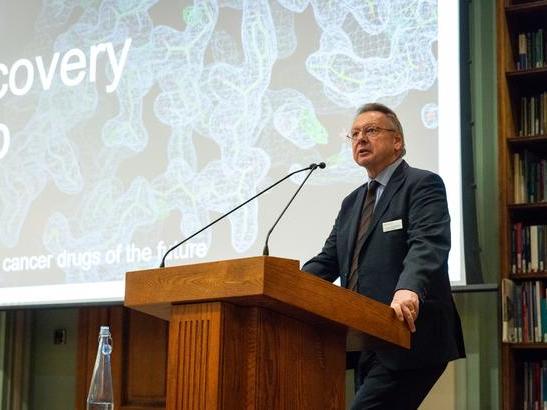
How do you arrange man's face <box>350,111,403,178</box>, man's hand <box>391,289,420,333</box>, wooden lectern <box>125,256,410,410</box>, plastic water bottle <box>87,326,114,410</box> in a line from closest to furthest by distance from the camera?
wooden lectern <box>125,256,410,410</box> < man's hand <box>391,289,420,333</box> < plastic water bottle <box>87,326,114,410</box> < man's face <box>350,111,403,178</box>

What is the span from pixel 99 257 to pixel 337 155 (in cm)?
127

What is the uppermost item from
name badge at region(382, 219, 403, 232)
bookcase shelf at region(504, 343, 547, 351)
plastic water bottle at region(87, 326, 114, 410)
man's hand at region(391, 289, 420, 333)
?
name badge at region(382, 219, 403, 232)

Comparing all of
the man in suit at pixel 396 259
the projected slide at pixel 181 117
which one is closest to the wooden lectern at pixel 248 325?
the man in suit at pixel 396 259

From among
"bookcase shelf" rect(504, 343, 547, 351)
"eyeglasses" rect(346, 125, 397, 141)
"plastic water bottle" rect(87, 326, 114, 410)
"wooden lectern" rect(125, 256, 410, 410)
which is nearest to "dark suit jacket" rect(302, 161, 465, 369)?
"eyeglasses" rect(346, 125, 397, 141)

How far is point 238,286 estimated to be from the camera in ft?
6.06

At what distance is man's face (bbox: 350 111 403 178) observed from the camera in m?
2.74

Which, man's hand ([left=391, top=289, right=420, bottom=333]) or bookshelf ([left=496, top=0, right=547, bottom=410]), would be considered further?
bookshelf ([left=496, top=0, right=547, bottom=410])

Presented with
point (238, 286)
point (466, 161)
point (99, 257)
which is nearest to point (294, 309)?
point (238, 286)

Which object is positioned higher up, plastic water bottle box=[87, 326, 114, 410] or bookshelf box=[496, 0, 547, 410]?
bookshelf box=[496, 0, 547, 410]

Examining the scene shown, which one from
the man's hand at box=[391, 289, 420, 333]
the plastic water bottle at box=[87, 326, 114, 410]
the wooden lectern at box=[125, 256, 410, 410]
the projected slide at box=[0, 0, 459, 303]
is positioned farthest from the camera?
the projected slide at box=[0, 0, 459, 303]

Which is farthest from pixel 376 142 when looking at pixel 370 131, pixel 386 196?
pixel 386 196

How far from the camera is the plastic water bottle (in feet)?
7.95

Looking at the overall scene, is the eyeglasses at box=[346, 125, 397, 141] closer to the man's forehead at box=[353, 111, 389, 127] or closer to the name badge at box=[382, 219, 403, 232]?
the man's forehead at box=[353, 111, 389, 127]

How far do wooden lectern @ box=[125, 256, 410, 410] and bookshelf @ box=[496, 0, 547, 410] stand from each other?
152 cm
